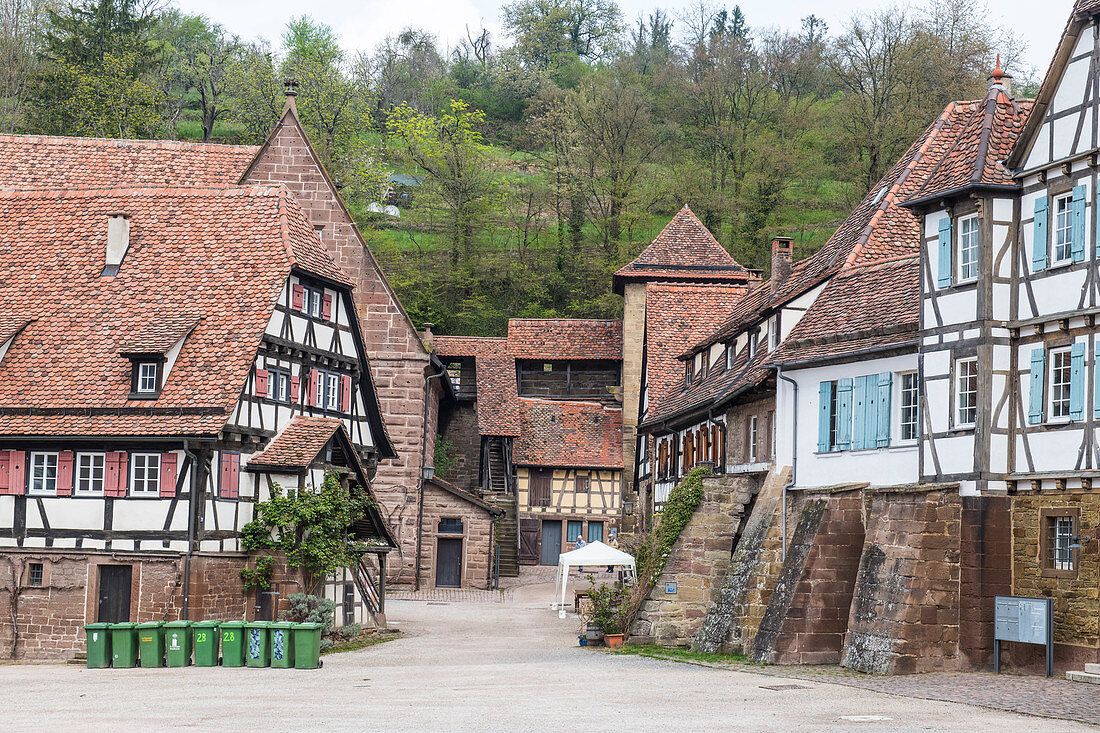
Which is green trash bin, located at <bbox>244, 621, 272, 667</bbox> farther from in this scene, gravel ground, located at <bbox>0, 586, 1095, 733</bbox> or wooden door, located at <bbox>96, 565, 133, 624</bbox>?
wooden door, located at <bbox>96, 565, 133, 624</bbox>

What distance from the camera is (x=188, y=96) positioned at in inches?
3295

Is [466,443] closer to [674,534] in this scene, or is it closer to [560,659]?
[674,534]

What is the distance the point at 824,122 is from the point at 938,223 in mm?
48055

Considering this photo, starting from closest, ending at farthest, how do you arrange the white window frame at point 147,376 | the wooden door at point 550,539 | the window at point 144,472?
the window at point 144,472 → the white window frame at point 147,376 → the wooden door at point 550,539

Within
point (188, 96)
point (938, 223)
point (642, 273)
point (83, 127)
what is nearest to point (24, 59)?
point (83, 127)

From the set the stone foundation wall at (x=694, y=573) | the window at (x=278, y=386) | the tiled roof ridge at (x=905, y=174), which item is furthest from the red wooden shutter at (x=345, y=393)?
the tiled roof ridge at (x=905, y=174)

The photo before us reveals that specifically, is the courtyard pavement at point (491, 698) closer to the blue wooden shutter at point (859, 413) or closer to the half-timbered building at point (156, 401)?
the half-timbered building at point (156, 401)

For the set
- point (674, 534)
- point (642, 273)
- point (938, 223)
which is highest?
point (642, 273)

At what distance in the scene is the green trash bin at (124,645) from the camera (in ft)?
75.5

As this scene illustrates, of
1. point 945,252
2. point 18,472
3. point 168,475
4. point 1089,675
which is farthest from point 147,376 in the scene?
point 1089,675

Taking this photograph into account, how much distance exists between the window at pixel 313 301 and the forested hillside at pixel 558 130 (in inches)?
1279

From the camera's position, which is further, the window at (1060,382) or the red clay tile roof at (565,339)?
the red clay tile roof at (565,339)

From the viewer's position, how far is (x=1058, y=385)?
67.5ft

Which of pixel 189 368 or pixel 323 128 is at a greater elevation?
pixel 323 128
